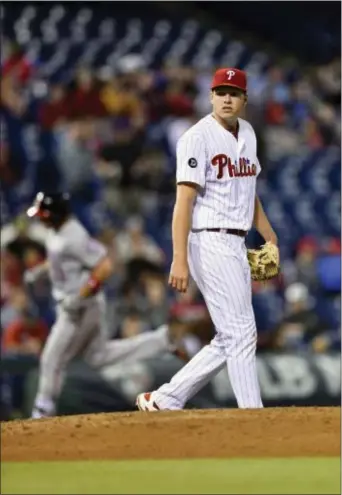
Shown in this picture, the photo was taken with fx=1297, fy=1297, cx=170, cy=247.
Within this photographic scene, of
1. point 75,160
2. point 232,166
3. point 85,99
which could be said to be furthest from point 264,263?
point 85,99

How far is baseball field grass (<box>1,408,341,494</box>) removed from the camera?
4.46 meters

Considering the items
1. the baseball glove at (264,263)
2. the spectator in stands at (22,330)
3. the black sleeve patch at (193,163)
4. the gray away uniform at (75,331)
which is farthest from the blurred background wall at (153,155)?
the black sleeve patch at (193,163)

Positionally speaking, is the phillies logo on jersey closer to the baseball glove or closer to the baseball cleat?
the baseball glove

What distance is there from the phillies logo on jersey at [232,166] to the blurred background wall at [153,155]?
463 cm

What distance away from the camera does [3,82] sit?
1359 cm

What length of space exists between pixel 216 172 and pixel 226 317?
634mm

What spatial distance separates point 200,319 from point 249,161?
521 cm

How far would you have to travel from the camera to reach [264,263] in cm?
598

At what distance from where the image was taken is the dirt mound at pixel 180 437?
4.96 meters

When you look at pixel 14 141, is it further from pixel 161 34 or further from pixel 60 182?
pixel 161 34

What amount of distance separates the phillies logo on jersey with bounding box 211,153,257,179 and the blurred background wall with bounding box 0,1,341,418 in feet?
15.2

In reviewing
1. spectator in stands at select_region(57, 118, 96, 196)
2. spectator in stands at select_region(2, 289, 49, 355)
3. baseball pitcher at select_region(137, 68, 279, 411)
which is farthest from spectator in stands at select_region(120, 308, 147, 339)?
baseball pitcher at select_region(137, 68, 279, 411)

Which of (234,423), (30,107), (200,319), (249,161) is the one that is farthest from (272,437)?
(30,107)

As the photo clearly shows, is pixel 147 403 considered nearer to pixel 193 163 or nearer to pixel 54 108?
pixel 193 163
